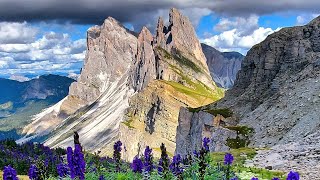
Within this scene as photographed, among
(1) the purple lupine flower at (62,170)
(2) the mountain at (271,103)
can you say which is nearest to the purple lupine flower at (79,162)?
(1) the purple lupine flower at (62,170)

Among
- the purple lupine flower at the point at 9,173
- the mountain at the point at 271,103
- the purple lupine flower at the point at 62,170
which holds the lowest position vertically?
the purple lupine flower at the point at 62,170

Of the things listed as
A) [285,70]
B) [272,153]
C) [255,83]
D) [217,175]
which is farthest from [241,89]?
[217,175]

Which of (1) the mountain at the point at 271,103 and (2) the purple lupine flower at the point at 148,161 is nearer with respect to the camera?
(2) the purple lupine flower at the point at 148,161

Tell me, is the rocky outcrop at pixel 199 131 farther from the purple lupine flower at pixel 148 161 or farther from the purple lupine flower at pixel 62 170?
the purple lupine flower at pixel 62 170

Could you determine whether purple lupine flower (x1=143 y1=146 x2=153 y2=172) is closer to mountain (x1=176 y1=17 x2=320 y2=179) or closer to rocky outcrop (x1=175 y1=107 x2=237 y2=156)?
mountain (x1=176 y1=17 x2=320 y2=179)

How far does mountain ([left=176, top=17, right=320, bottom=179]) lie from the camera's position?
253 feet

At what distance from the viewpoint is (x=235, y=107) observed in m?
114

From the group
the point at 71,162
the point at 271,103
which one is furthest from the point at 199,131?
the point at 71,162

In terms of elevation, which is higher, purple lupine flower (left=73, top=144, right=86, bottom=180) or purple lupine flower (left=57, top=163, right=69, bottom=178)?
purple lupine flower (left=73, top=144, right=86, bottom=180)

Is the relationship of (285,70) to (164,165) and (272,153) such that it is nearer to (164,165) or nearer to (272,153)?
(272,153)

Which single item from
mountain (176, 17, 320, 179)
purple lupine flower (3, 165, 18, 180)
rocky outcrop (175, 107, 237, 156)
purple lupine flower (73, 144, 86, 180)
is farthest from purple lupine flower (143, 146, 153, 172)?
rocky outcrop (175, 107, 237, 156)

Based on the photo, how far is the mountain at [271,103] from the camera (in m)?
77.0

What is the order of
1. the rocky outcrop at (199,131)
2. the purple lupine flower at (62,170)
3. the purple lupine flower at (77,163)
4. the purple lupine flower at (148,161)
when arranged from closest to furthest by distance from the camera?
the purple lupine flower at (77,163) → the purple lupine flower at (62,170) → the purple lupine flower at (148,161) → the rocky outcrop at (199,131)

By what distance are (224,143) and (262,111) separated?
1586cm
